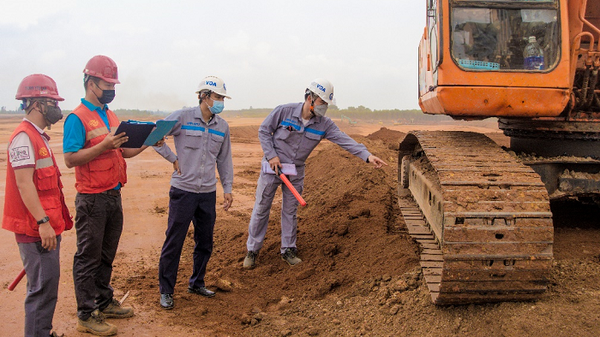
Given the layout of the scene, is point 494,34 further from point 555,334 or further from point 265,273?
point 265,273

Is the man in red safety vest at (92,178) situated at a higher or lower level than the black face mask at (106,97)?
lower

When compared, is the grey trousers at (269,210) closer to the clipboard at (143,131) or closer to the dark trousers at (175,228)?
the dark trousers at (175,228)

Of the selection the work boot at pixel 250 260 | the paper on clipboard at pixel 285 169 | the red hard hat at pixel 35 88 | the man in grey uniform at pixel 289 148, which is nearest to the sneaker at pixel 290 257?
the man in grey uniform at pixel 289 148

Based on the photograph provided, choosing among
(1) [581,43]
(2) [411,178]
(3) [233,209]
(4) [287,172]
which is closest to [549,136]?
(1) [581,43]

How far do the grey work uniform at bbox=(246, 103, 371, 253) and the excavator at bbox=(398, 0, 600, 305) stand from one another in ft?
3.75

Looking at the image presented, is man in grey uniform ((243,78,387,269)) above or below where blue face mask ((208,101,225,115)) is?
below

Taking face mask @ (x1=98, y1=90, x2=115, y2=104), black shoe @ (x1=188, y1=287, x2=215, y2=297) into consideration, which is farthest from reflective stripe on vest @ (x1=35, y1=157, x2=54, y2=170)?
black shoe @ (x1=188, y1=287, x2=215, y2=297)

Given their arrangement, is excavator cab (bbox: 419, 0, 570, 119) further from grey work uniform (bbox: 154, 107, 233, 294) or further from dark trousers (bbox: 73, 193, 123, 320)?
dark trousers (bbox: 73, 193, 123, 320)

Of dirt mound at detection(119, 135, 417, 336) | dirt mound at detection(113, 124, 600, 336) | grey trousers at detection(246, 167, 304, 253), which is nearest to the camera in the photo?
dirt mound at detection(113, 124, 600, 336)

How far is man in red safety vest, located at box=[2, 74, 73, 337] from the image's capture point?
11.4 feet

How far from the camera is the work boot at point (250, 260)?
599 centimetres

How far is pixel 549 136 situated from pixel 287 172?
2.68 m

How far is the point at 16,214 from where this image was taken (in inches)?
139

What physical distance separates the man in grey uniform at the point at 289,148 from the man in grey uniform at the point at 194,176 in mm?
874
